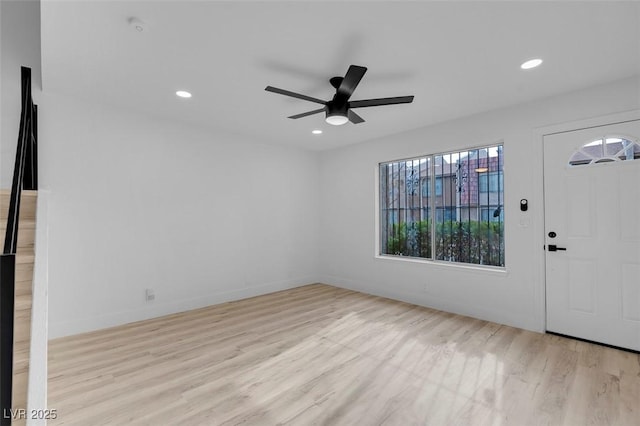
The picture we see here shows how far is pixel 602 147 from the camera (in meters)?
3.04

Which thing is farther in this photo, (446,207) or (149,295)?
(446,207)

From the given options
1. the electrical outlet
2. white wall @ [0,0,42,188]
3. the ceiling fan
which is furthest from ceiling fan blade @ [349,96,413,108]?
the electrical outlet

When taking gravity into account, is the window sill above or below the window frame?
below

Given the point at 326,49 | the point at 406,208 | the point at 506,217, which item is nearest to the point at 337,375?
the point at 326,49

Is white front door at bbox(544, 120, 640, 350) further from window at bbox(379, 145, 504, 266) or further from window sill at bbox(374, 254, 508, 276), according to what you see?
window at bbox(379, 145, 504, 266)

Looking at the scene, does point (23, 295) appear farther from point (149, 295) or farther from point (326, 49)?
point (149, 295)

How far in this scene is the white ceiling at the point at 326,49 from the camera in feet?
6.47

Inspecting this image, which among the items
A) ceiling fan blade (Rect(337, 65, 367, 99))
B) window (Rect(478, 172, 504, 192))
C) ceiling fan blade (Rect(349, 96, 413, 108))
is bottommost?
window (Rect(478, 172, 504, 192))

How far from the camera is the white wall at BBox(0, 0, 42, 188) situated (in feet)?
8.82

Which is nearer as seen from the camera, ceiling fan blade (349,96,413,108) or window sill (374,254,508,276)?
ceiling fan blade (349,96,413,108)

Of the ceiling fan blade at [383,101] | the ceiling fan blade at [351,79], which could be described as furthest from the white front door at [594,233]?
the ceiling fan blade at [351,79]

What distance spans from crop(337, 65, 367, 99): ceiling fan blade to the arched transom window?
2542mm

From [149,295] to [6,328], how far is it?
3.29m

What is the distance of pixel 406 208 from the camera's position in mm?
4941
